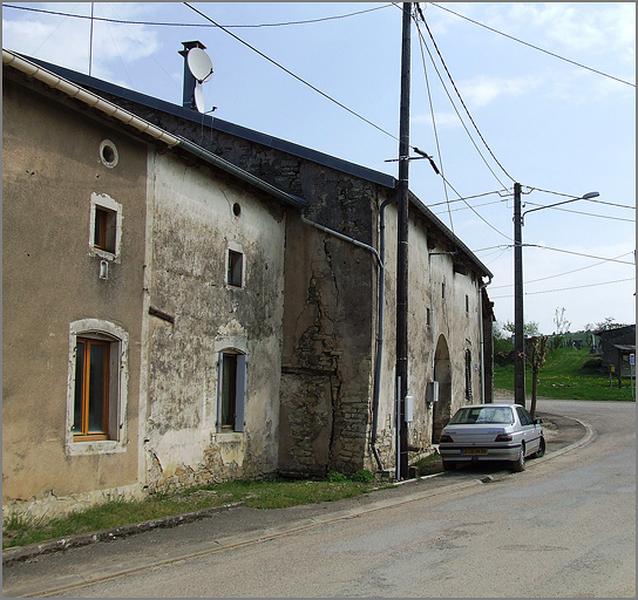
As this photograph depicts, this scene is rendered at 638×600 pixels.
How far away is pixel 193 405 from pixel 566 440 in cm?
1434

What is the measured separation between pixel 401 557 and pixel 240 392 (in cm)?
681

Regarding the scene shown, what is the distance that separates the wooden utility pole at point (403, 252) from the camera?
15.6 metres

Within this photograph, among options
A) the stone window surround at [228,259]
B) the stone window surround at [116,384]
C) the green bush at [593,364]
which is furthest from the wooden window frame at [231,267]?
the green bush at [593,364]

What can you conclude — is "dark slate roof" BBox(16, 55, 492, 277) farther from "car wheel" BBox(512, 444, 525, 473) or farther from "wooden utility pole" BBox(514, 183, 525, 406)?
"wooden utility pole" BBox(514, 183, 525, 406)

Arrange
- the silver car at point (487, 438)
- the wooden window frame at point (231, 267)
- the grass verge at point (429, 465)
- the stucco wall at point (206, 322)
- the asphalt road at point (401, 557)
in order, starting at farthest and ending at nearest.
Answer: the grass verge at point (429, 465) < the silver car at point (487, 438) < the wooden window frame at point (231, 267) < the stucco wall at point (206, 322) < the asphalt road at point (401, 557)

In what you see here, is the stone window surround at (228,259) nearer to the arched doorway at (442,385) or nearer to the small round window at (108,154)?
the small round window at (108,154)

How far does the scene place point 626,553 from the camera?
8.12 meters

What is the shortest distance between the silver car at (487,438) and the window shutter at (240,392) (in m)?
4.67

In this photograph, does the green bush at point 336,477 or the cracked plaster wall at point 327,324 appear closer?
the green bush at point 336,477

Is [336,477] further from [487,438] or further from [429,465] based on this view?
[429,465]

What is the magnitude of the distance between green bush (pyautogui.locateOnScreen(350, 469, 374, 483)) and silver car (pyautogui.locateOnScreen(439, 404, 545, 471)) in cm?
213

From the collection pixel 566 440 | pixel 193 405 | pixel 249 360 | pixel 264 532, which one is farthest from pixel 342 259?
pixel 566 440

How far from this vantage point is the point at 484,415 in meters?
17.6

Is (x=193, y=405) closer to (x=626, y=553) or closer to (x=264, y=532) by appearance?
(x=264, y=532)
